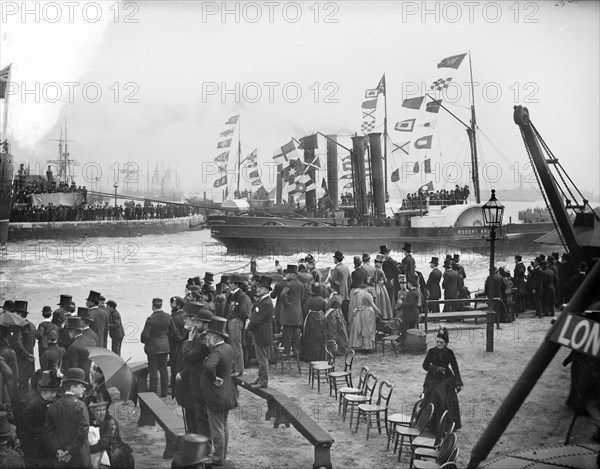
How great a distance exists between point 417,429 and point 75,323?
2843 mm

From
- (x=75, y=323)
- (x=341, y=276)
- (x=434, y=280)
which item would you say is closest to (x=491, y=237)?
(x=434, y=280)

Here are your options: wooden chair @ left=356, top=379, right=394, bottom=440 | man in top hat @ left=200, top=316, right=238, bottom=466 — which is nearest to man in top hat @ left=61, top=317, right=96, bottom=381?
man in top hat @ left=200, top=316, right=238, bottom=466

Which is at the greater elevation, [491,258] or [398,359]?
[491,258]

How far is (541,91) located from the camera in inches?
231

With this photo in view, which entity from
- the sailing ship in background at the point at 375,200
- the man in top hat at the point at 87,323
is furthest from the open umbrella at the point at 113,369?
the sailing ship in background at the point at 375,200

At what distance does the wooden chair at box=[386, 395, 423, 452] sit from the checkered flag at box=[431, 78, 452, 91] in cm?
284

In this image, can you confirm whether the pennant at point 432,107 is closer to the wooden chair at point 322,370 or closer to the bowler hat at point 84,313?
the wooden chair at point 322,370

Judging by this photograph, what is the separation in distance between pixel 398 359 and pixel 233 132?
2612mm

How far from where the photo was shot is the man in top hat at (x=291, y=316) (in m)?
6.10

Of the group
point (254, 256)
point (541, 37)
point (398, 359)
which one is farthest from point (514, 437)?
point (541, 37)

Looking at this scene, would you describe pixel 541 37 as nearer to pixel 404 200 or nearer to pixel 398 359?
pixel 404 200

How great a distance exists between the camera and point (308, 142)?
19.4 feet

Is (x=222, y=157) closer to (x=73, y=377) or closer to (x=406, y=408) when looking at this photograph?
(x=73, y=377)

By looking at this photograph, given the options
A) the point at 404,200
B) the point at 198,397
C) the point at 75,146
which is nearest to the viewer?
the point at 198,397
